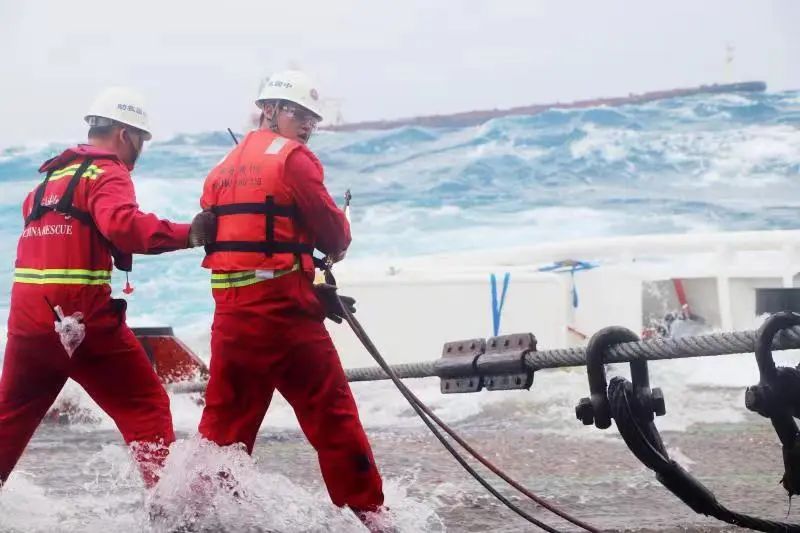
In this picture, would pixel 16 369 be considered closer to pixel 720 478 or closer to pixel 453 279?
pixel 720 478

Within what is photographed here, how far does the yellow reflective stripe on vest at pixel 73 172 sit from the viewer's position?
395 cm

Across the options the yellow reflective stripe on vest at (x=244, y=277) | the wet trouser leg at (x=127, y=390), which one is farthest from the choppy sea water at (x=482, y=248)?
the yellow reflective stripe on vest at (x=244, y=277)

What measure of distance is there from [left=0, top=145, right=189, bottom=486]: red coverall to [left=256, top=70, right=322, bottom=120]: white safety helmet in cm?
60

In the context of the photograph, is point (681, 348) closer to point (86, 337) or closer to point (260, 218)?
point (260, 218)

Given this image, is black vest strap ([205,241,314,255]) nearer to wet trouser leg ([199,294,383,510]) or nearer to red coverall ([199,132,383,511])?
red coverall ([199,132,383,511])

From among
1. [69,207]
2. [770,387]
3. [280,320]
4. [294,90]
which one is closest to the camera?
[770,387]

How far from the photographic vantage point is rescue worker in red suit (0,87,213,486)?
388cm

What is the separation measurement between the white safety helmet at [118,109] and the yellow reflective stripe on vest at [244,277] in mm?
908

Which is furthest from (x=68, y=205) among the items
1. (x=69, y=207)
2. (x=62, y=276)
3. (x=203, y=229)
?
(x=203, y=229)

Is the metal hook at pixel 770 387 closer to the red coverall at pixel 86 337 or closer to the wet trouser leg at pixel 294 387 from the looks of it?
the wet trouser leg at pixel 294 387

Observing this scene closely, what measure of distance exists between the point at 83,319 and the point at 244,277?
0.67 metres

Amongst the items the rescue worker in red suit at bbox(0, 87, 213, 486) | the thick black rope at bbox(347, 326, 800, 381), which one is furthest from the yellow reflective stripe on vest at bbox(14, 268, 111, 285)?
the thick black rope at bbox(347, 326, 800, 381)

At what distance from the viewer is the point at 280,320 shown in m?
3.56

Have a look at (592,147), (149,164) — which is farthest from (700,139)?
(149,164)
